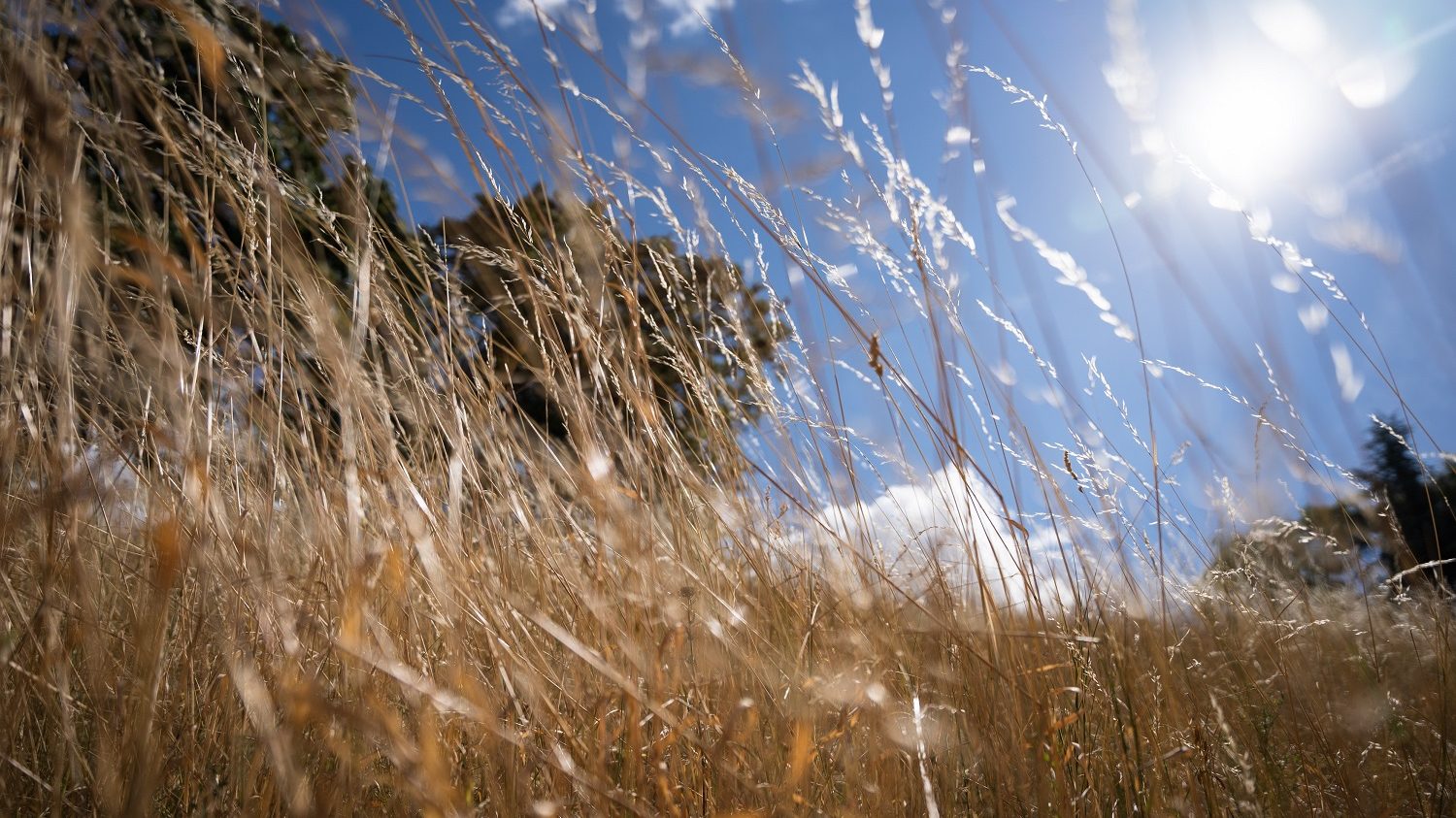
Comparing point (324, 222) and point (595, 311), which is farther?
point (324, 222)

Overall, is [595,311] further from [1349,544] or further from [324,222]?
[1349,544]

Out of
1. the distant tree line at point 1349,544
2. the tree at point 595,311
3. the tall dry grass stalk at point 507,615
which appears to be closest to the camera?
the tall dry grass stalk at point 507,615

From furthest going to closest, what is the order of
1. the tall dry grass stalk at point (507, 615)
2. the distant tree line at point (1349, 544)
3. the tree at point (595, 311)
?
the distant tree line at point (1349, 544) < the tree at point (595, 311) < the tall dry grass stalk at point (507, 615)

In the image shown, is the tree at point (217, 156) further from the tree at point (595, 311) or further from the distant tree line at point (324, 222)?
the tree at point (595, 311)

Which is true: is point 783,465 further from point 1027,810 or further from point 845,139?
point 1027,810

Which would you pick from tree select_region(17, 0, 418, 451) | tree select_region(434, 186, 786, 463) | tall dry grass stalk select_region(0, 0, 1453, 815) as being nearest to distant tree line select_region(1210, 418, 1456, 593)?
tall dry grass stalk select_region(0, 0, 1453, 815)

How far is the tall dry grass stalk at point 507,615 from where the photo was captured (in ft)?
2.71

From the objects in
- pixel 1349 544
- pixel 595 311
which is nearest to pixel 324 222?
pixel 595 311

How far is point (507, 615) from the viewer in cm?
109

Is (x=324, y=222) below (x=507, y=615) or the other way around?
the other way around

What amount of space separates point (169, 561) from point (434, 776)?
224 mm

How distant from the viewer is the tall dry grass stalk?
82 centimetres

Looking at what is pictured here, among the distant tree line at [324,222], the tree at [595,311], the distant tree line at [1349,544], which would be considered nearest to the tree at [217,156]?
the distant tree line at [324,222]

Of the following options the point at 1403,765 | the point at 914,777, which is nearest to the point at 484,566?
the point at 914,777
